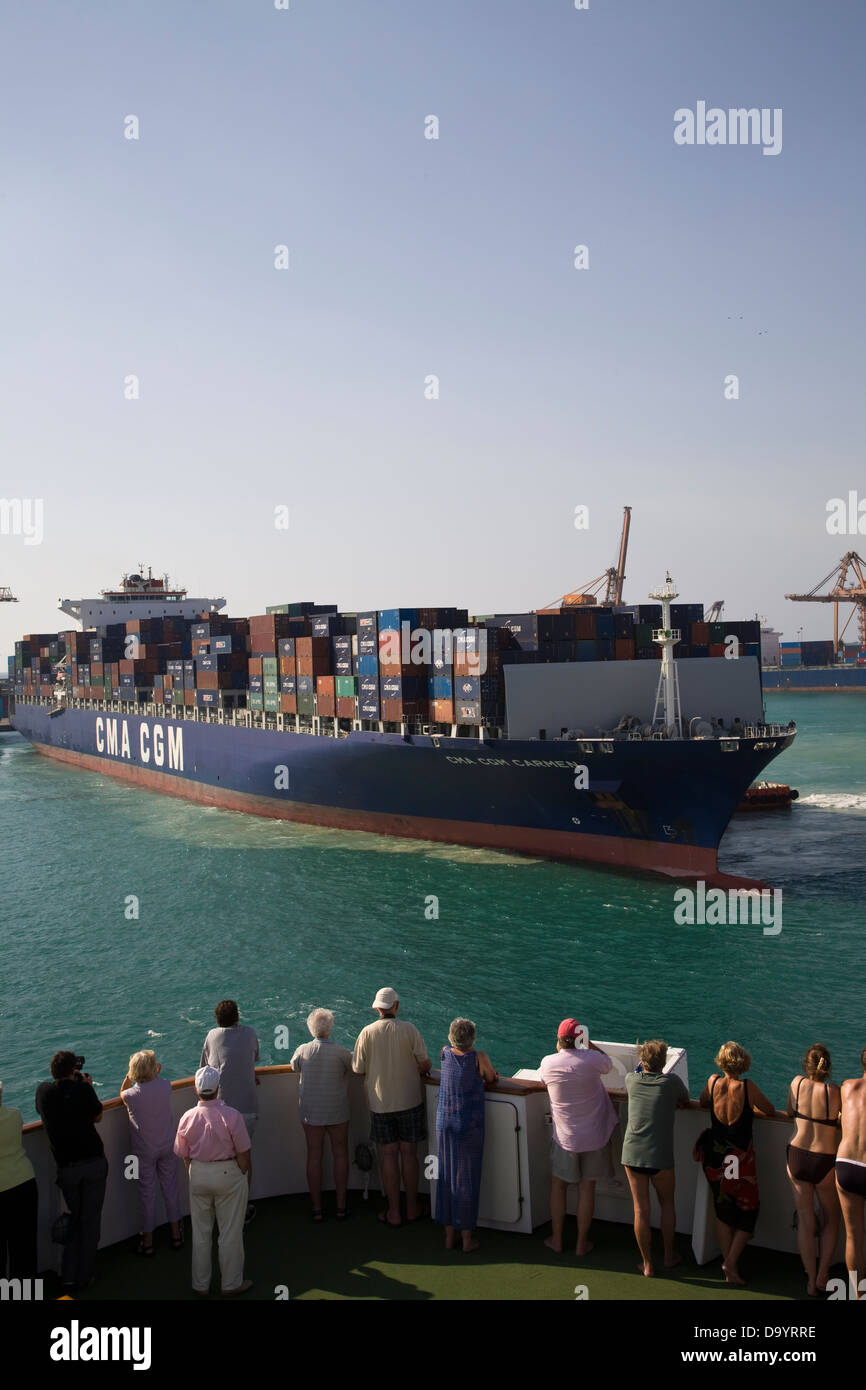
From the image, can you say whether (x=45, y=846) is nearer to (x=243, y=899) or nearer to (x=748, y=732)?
(x=243, y=899)

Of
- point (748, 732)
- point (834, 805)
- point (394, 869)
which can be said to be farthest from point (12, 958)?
point (834, 805)

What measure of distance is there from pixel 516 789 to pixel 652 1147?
24245mm

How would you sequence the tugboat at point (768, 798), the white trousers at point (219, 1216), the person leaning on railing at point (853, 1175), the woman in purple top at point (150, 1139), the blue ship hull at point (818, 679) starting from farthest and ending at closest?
the blue ship hull at point (818, 679) < the tugboat at point (768, 798) < the woman in purple top at point (150, 1139) < the white trousers at point (219, 1216) < the person leaning on railing at point (853, 1175)

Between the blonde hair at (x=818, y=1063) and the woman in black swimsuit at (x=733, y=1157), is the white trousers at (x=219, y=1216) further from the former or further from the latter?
the blonde hair at (x=818, y=1063)

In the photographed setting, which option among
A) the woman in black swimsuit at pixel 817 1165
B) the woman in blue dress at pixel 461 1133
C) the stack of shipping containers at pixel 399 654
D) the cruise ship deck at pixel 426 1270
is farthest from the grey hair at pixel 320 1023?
the stack of shipping containers at pixel 399 654

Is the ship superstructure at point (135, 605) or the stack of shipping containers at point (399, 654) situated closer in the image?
the stack of shipping containers at point (399, 654)

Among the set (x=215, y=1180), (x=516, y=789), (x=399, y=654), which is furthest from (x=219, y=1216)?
(x=399, y=654)

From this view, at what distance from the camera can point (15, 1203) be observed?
5.45 metres

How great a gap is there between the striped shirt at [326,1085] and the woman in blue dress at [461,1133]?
2.64ft

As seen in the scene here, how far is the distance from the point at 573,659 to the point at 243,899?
13074 millimetres

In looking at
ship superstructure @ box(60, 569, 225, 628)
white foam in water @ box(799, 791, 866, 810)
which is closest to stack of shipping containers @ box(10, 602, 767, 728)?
white foam in water @ box(799, 791, 866, 810)

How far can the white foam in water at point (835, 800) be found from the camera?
1650 inches

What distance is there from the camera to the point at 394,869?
98.6 ft
